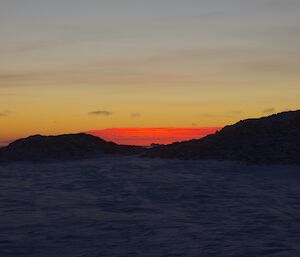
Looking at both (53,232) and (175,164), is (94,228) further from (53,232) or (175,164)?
(175,164)

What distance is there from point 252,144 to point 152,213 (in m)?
17.4

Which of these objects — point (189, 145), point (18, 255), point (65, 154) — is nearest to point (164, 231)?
point (18, 255)

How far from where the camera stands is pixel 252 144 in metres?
29.8

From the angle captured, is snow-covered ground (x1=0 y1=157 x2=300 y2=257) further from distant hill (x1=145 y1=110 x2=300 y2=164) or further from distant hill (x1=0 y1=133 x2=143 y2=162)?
distant hill (x1=0 y1=133 x2=143 y2=162)

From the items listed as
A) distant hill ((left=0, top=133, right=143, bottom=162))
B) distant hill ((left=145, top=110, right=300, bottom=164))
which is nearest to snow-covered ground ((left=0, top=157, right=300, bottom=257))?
distant hill ((left=145, top=110, right=300, bottom=164))

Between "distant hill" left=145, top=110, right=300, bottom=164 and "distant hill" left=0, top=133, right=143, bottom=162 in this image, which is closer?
"distant hill" left=145, top=110, right=300, bottom=164

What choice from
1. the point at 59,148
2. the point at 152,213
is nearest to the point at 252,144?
the point at 59,148

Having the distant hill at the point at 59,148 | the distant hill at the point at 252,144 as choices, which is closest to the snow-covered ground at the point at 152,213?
the distant hill at the point at 252,144

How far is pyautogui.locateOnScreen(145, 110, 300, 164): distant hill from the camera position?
1078 inches

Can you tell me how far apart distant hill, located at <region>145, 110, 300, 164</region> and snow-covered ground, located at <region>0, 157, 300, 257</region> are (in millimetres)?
2898

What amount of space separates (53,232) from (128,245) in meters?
2.10

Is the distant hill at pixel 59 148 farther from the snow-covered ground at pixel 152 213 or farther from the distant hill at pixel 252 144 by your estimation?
the snow-covered ground at pixel 152 213

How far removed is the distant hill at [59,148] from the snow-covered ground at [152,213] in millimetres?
10369

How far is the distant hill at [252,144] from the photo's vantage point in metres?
27.4
